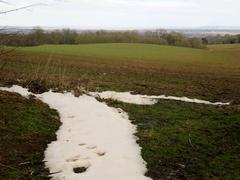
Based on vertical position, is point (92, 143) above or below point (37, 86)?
below

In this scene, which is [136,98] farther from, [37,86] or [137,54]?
[137,54]

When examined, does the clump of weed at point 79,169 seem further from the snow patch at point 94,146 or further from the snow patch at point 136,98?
the snow patch at point 136,98

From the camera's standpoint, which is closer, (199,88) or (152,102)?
(152,102)

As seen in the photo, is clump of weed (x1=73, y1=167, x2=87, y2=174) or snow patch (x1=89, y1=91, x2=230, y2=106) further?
snow patch (x1=89, y1=91, x2=230, y2=106)

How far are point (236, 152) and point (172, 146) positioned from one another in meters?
1.91

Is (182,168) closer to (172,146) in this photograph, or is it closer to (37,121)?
(172,146)

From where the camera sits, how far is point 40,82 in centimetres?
2170

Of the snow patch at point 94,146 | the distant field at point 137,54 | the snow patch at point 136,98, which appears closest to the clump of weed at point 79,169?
the snow patch at point 94,146

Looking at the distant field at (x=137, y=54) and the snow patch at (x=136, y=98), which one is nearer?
the snow patch at (x=136, y=98)

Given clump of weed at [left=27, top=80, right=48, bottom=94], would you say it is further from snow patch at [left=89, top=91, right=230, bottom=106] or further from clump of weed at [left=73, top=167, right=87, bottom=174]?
clump of weed at [left=73, top=167, right=87, bottom=174]

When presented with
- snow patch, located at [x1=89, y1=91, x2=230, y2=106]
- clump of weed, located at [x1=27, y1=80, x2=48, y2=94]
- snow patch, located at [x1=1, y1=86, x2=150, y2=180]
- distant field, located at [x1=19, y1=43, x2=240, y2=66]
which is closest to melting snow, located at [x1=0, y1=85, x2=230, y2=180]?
snow patch, located at [x1=1, y1=86, x2=150, y2=180]

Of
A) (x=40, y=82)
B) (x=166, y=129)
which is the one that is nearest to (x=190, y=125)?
(x=166, y=129)

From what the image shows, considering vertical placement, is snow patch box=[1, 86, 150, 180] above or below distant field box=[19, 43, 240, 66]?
above

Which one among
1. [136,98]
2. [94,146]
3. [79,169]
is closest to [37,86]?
[136,98]
